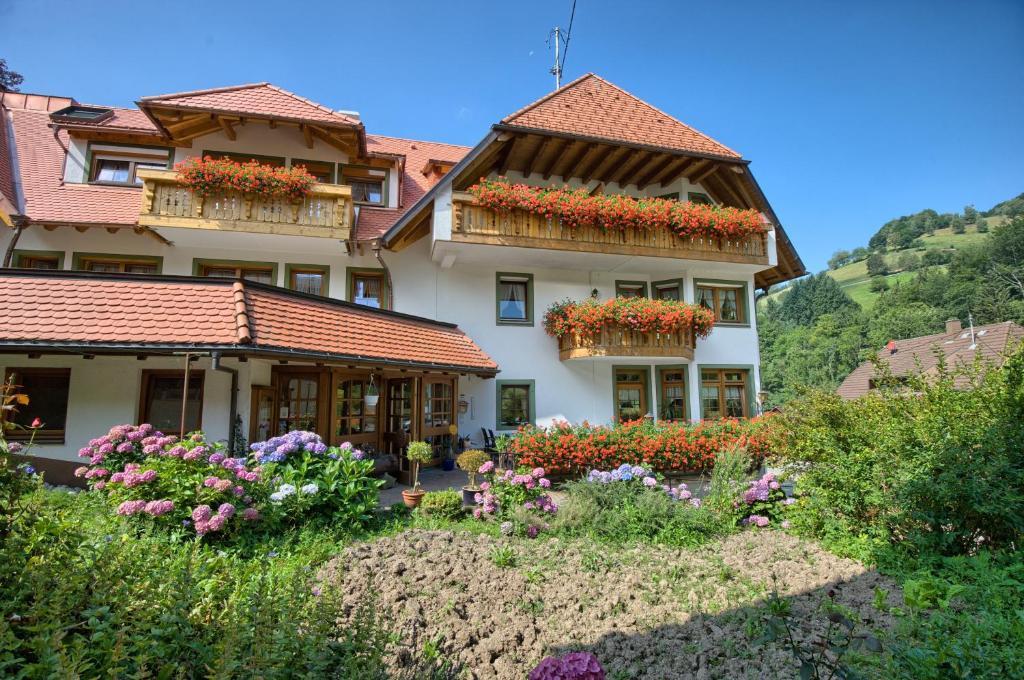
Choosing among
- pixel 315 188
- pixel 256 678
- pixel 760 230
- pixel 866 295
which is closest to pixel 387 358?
pixel 315 188

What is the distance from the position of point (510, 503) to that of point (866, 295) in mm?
114562

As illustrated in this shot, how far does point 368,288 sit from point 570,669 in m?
12.1

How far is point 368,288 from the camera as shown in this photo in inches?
533

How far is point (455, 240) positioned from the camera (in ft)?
40.1

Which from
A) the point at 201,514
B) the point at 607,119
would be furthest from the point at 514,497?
the point at 607,119

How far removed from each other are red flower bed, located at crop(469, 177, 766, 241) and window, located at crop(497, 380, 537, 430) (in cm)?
452

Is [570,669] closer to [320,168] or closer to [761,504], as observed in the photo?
[761,504]

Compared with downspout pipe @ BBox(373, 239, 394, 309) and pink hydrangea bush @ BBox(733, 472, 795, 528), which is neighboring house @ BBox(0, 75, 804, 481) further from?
pink hydrangea bush @ BBox(733, 472, 795, 528)

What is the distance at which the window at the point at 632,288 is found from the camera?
15.2m

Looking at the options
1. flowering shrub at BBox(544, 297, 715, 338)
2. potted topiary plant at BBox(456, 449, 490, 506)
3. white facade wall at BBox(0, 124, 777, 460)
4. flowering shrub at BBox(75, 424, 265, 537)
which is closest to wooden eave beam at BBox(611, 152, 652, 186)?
white facade wall at BBox(0, 124, 777, 460)

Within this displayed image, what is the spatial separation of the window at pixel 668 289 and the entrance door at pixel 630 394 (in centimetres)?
248

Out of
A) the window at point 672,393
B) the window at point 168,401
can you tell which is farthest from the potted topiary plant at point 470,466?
the window at point 672,393

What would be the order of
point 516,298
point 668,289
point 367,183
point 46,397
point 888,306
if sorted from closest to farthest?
point 46,397, point 516,298, point 367,183, point 668,289, point 888,306

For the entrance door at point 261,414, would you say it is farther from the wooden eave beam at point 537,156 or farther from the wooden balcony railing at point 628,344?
the wooden eave beam at point 537,156
